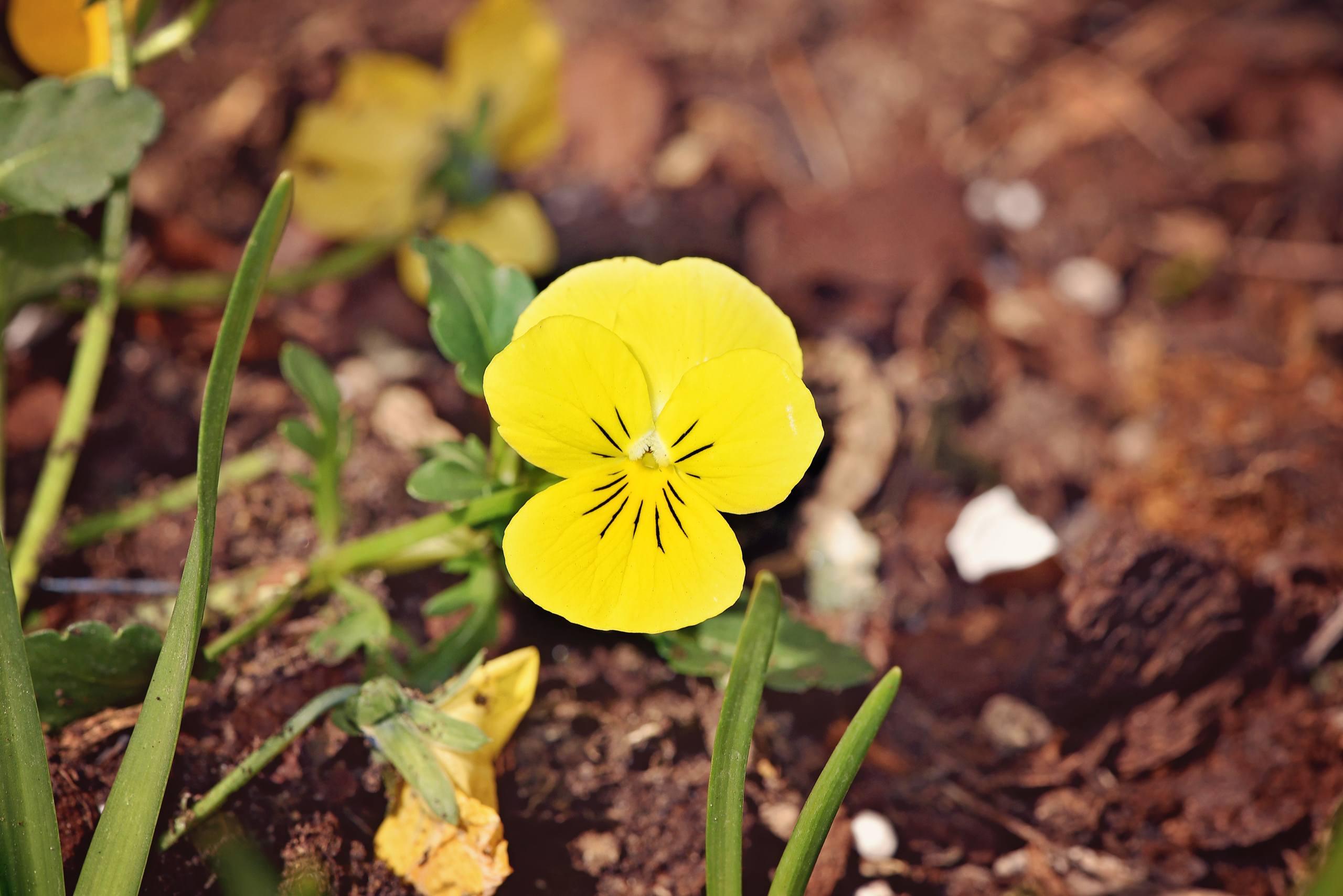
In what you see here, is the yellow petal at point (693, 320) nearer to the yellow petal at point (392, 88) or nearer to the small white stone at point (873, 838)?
the small white stone at point (873, 838)

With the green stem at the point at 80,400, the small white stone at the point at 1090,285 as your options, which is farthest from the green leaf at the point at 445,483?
the small white stone at the point at 1090,285

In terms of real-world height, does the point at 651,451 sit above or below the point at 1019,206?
above

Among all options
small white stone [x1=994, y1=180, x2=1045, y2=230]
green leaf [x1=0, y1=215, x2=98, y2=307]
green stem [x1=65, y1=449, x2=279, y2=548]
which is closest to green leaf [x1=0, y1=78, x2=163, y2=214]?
green leaf [x1=0, y1=215, x2=98, y2=307]

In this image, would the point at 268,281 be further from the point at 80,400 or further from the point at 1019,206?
the point at 1019,206

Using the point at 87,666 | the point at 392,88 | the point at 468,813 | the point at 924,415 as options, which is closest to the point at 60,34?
the point at 392,88

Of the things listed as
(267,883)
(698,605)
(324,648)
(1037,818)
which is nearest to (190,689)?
(324,648)
